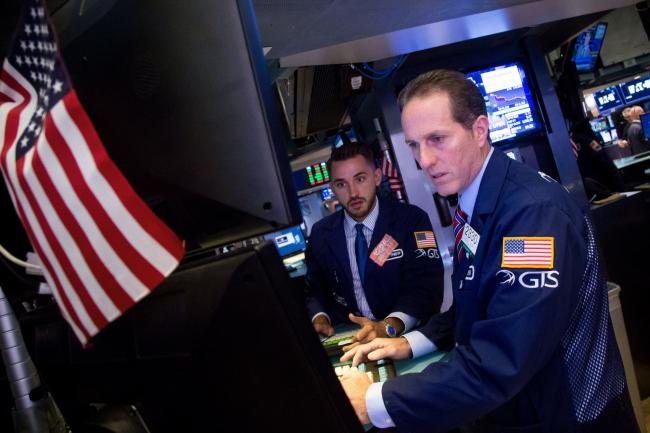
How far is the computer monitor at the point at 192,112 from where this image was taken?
52cm

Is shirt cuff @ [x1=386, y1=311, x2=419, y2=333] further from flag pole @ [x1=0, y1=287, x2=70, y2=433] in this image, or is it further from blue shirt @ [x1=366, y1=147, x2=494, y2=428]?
flag pole @ [x1=0, y1=287, x2=70, y2=433]

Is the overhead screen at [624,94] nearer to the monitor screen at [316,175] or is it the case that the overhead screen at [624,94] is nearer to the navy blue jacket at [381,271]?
the monitor screen at [316,175]

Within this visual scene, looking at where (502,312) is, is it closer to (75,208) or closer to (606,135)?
(75,208)

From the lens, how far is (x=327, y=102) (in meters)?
3.95

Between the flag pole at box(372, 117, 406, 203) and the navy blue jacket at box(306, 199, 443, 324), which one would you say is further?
the flag pole at box(372, 117, 406, 203)

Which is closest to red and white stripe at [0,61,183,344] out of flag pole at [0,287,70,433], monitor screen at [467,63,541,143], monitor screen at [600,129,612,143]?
flag pole at [0,287,70,433]

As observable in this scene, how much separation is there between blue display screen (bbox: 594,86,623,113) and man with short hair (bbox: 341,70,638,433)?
26.3 feet

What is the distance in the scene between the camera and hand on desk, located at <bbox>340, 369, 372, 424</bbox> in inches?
33.9

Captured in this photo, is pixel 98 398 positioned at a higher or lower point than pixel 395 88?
lower

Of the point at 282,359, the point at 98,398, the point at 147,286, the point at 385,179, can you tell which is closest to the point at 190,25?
the point at 147,286

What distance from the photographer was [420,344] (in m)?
1.26

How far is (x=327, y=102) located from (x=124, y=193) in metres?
3.61

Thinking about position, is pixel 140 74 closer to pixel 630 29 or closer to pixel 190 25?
pixel 190 25

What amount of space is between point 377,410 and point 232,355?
0.46 metres
